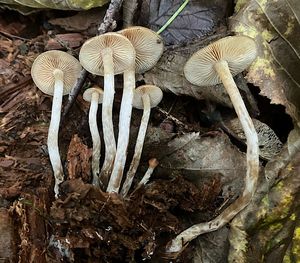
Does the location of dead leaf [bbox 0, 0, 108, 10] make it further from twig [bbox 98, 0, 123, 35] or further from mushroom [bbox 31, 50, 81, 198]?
mushroom [bbox 31, 50, 81, 198]

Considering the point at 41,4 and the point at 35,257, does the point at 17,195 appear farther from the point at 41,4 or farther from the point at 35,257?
the point at 41,4

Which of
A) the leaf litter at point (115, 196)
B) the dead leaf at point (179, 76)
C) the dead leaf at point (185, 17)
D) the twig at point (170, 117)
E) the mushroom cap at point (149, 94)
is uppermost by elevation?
the dead leaf at point (185, 17)

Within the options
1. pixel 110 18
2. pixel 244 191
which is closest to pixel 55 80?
pixel 110 18

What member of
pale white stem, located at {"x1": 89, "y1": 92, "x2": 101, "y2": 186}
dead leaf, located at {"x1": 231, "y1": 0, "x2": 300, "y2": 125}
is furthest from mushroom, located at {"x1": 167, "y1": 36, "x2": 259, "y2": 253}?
pale white stem, located at {"x1": 89, "y1": 92, "x2": 101, "y2": 186}

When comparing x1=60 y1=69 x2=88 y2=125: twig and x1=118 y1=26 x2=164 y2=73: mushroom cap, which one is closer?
x1=118 y1=26 x2=164 y2=73: mushroom cap

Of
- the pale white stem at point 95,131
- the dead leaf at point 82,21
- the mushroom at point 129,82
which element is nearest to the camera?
the mushroom at point 129,82

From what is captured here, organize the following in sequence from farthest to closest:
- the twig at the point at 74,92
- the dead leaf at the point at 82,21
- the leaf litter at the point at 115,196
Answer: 1. the dead leaf at the point at 82,21
2. the twig at the point at 74,92
3. the leaf litter at the point at 115,196

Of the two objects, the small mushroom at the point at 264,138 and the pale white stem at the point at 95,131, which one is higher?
the small mushroom at the point at 264,138

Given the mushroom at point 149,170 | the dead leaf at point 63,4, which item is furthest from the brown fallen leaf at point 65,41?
the mushroom at point 149,170

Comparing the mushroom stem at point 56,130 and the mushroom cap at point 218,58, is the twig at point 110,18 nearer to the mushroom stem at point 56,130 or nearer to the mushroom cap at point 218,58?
the mushroom stem at point 56,130
